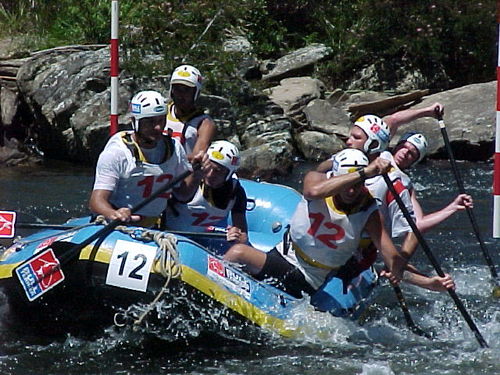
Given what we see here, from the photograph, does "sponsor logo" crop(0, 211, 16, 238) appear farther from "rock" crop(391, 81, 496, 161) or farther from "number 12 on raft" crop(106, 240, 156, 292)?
"rock" crop(391, 81, 496, 161)

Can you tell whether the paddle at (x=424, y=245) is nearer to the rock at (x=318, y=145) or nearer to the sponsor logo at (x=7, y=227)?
the sponsor logo at (x=7, y=227)

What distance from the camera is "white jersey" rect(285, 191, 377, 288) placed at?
244 inches

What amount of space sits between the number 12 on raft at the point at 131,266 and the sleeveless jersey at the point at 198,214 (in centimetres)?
108

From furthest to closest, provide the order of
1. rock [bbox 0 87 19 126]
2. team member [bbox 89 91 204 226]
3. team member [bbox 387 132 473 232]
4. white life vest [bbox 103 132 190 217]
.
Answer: rock [bbox 0 87 19 126] → team member [bbox 387 132 473 232] → white life vest [bbox 103 132 190 217] → team member [bbox 89 91 204 226]

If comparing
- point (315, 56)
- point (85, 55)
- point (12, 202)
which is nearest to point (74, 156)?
point (85, 55)

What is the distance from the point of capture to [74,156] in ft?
43.5

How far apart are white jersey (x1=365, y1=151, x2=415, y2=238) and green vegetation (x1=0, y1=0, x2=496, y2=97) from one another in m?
7.41

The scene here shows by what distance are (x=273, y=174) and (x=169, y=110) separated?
4564mm

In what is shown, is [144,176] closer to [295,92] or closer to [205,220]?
[205,220]

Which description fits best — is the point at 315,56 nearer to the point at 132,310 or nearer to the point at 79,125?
the point at 79,125

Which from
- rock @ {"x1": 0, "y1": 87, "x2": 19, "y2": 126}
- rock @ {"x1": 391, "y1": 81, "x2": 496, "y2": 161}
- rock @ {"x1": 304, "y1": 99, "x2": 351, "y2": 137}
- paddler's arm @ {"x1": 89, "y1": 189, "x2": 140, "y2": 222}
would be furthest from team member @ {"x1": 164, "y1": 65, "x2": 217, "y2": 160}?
rock @ {"x1": 0, "y1": 87, "x2": 19, "y2": 126}

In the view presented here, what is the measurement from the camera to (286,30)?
54.7 feet

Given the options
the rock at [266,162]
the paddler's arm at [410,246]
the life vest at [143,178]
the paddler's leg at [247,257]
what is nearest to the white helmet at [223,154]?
the life vest at [143,178]

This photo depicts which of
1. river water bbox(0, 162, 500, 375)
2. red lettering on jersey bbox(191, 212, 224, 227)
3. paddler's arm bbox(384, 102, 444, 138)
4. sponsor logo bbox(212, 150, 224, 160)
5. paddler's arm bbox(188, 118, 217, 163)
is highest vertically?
paddler's arm bbox(384, 102, 444, 138)
